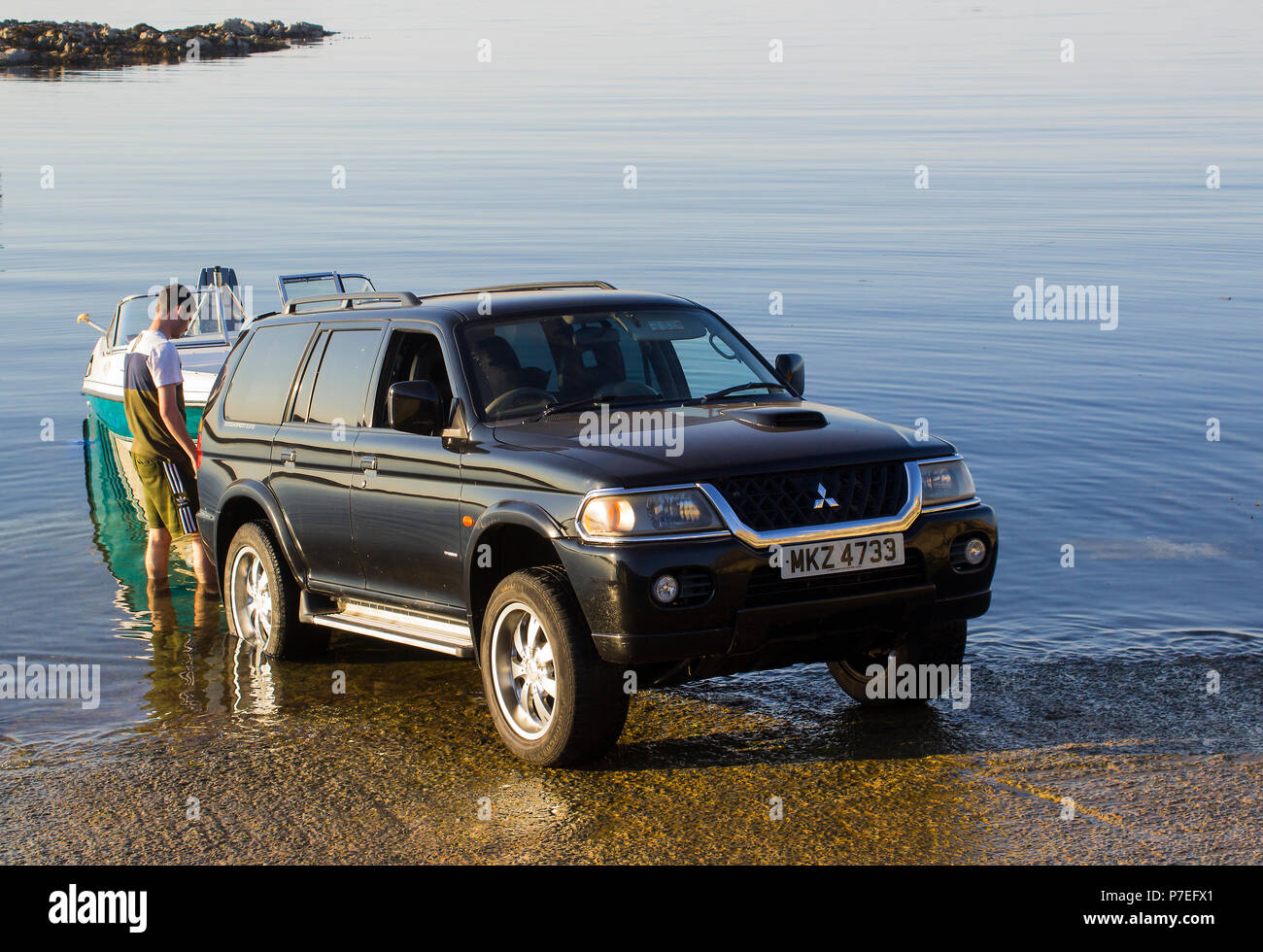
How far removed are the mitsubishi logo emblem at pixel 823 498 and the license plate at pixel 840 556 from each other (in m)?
0.17

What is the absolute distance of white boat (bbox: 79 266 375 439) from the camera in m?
16.3

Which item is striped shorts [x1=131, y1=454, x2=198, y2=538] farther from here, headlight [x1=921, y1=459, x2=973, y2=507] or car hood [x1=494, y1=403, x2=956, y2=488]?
headlight [x1=921, y1=459, x2=973, y2=507]

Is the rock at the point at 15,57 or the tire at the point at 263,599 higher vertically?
the rock at the point at 15,57

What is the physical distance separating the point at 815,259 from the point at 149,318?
18.9 metres

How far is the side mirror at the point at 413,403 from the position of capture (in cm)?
750

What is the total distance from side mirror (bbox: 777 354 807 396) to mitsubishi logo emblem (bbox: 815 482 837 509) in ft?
5.09

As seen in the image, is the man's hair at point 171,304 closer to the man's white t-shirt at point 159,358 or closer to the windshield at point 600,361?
the man's white t-shirt at point 159,358

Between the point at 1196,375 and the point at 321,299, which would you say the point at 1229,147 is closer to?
the point at 1196,375

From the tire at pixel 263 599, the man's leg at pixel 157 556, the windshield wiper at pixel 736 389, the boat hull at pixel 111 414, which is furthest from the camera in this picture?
the boat hull at pixel 111 414

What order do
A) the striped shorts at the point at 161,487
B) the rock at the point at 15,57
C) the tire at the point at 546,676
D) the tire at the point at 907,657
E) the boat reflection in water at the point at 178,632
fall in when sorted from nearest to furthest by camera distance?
the tire at the point at 546,676
the tire at the point at 907,657
the boat reflection in water at the point at 178,632
the striped shorts at the point at 161,487
the rock at the point at 15,57

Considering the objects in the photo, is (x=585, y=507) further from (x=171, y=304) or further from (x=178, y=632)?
(x=171, y=304)

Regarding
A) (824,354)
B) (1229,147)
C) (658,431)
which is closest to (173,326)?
(658,431)

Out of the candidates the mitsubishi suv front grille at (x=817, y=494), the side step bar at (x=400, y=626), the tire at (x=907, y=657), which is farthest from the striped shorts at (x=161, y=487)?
the mitsubishi suv front grille at (x=817, y=494)
